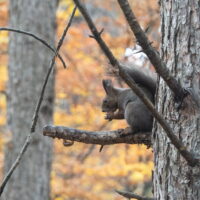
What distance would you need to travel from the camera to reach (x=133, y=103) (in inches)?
78.3

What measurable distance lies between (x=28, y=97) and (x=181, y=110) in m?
3.12

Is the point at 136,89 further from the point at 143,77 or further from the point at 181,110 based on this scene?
the point at 143,77

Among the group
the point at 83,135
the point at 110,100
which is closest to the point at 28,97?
the point at 110,100

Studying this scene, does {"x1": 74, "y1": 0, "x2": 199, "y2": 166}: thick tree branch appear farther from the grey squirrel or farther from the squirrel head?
the squirrel head

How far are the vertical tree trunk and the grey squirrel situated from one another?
2045 mm

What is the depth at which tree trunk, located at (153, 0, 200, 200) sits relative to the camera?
50.9 inches

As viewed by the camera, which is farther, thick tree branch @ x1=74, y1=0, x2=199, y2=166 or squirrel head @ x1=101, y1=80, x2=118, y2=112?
squirrel head @ x1=101, y1=80, x2=118, y2=112

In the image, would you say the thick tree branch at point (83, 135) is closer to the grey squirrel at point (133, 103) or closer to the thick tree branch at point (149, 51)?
the grey squirrel at point (133, 103)

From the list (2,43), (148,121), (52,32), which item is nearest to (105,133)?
(148,121)

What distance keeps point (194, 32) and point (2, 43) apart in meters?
5.49

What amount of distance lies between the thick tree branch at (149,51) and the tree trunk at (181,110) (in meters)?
0.05

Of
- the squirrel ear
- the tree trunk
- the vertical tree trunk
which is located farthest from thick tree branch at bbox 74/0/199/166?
the vertical tree trunk

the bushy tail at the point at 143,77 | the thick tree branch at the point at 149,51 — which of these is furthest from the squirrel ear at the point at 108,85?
the thick tree branch at the point at 149,51

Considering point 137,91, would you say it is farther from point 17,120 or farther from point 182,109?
point 17,120
